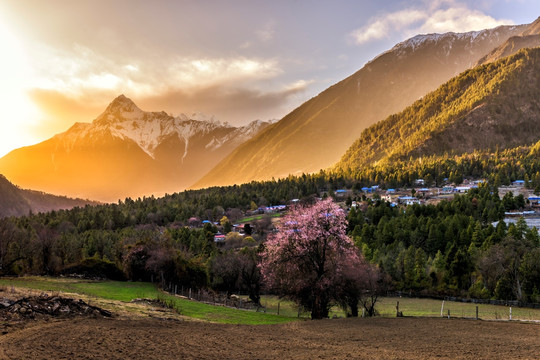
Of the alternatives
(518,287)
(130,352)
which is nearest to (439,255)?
(518,287)

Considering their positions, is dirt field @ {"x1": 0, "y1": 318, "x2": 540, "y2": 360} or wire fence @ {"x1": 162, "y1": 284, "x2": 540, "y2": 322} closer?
dirt field @ {"x1": 0, "y1": 318, "x2": 540, "y2": 360}

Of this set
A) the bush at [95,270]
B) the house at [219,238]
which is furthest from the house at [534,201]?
the bush at [95,270]

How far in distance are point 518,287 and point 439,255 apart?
21489 mm

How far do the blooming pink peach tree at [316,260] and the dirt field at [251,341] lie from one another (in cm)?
911

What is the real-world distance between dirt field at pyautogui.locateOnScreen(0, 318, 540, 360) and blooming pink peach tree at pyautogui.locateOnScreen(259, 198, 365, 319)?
29.9 feet

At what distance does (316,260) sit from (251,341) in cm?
1946

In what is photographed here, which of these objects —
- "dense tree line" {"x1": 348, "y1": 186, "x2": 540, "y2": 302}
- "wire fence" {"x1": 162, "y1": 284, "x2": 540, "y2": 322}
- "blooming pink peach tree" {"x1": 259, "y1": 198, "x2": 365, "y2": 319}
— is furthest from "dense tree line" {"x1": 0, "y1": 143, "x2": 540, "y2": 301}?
"blooming pink peach tree" {"x1": 259, "y1": 198, "x2": 365, "y2": 319}

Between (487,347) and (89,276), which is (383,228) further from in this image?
(487,347)

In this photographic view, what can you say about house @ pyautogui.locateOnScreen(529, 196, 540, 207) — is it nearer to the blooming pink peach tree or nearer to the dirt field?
the blooming pink peach tree

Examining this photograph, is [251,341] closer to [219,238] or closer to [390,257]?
[390,257]

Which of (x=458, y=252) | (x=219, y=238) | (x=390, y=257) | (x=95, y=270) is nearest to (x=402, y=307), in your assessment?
(x=458, y=252)

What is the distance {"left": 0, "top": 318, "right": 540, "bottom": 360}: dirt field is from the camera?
20.4 meters

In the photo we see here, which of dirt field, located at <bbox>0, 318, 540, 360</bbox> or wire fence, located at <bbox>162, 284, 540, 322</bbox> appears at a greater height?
dirt field, located at <bbox>0, 318, 540, 360</bbox>

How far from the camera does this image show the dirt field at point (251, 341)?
66.9 feet
